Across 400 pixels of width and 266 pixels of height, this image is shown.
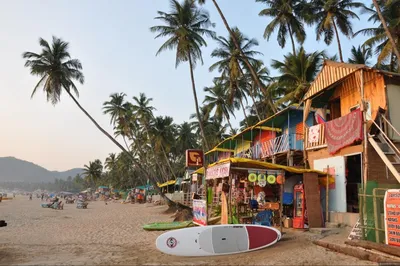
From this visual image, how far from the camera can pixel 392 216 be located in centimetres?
790

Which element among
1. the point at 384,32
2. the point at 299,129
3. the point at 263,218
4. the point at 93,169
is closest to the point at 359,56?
the point at 384,32

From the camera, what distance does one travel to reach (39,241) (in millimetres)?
12797

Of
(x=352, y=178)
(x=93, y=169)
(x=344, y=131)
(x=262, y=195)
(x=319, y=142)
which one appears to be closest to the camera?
(x=344, y=131)

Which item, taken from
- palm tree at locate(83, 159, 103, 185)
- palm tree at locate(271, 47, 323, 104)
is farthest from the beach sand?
palm tree at locate(83, 159, 103, 185)

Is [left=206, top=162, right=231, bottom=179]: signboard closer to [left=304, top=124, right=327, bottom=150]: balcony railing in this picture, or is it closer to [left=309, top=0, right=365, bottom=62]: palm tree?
[left=304, top=124, right=327, bottom=150]: balcony railing

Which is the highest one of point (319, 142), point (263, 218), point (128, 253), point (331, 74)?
point (331, 74)

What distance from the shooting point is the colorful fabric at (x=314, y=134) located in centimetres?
1529

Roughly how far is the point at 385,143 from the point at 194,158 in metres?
7.84

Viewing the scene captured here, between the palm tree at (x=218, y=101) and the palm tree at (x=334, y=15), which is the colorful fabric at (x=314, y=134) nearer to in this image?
the palm tree at (x=334, y=15)

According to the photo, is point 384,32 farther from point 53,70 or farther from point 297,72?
point 53,70

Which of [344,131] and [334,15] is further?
[334,15]

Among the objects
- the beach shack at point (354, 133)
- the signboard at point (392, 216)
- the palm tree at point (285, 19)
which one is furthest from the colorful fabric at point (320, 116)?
the palm tree at point (285, 19)

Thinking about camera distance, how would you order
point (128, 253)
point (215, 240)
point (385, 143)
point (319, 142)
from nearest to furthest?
point (215, 240) → point (128, 253) → point (385, 143) → point (319, 142)

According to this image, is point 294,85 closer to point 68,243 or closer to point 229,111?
point 229,111
